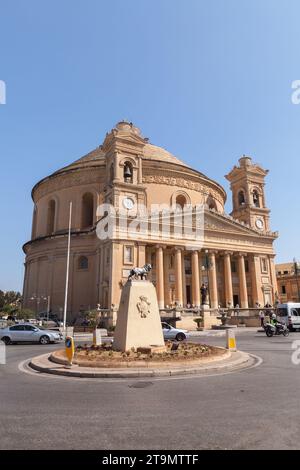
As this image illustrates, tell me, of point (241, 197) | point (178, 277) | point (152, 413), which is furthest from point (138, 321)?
point (241, 197)

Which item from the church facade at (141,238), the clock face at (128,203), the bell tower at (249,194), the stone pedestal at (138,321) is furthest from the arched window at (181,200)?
the stone pedestal at (138,321)

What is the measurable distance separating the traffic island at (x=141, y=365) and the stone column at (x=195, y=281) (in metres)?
27.7

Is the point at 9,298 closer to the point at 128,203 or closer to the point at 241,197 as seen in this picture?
the point at 128,203

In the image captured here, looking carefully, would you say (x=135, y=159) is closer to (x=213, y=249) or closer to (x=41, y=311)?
(x=213, y=249)

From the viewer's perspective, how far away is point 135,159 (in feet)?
137

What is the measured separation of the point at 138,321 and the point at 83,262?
110ft

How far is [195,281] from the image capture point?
134 ft

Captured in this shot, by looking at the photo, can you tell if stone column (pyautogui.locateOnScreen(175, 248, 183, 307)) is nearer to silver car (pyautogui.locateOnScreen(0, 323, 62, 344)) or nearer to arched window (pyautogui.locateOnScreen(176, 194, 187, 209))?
arched window (pyautogui.locateOnScreen(176, 194, 187, 209))

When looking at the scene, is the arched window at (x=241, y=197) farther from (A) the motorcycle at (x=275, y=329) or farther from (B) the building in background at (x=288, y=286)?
A: (A) the motorcycle at (x=275, y=329)

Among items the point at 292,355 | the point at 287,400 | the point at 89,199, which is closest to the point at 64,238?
the point at 89,199

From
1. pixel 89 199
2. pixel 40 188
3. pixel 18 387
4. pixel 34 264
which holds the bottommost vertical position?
pixel 18 387

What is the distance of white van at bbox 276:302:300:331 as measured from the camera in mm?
29531

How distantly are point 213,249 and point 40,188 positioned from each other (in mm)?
30956

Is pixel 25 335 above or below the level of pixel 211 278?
below
